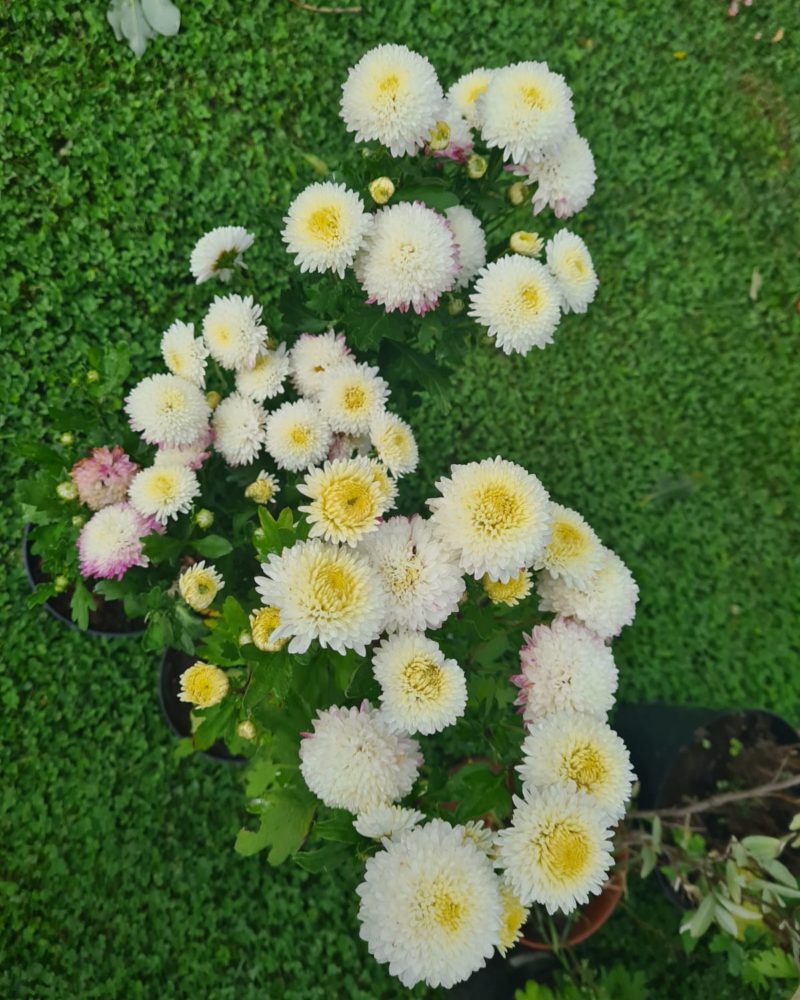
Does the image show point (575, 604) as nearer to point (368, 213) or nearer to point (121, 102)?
point (368, 213)

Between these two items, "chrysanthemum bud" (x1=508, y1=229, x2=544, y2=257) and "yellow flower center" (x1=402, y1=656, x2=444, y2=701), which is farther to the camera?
"chrysanthemum bud" (x1=508, y1=229, x2=544, y2=257)

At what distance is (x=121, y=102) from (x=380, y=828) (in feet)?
7.16

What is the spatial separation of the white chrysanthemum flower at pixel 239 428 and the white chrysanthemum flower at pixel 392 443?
230 millimetres

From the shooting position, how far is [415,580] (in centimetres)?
112

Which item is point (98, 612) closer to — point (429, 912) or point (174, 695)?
point (174, 695)

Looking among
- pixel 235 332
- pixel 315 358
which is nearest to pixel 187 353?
pixel 235 332

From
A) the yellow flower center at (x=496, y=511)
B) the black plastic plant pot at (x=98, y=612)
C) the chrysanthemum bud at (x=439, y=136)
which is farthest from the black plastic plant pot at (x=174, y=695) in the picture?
the chrysanthemum bud at (x=439, y=136)

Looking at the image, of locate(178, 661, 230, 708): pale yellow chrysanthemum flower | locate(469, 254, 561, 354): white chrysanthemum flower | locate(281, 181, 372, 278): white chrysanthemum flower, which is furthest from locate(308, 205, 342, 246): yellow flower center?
locate(178, 661, 230, 708): pale yellow chrysanthemum flower

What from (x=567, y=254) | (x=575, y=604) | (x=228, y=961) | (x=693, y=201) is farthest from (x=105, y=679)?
(x=693, y=201)

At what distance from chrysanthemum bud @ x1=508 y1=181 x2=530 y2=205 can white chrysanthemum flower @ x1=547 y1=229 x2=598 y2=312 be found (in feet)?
0.32

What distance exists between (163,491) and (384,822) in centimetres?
64

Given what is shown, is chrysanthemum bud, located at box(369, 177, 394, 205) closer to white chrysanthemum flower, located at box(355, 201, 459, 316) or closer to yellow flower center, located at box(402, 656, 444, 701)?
white chrysanthemum flower, located at box(355, 201, 459, 316)

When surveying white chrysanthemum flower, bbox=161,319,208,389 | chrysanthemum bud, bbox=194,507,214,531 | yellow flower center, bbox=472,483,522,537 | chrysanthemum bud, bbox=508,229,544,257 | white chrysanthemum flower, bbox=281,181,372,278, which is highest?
white chrysanthemum flower, bbox=281,181,372,278

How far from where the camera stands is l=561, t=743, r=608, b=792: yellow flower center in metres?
1.12
